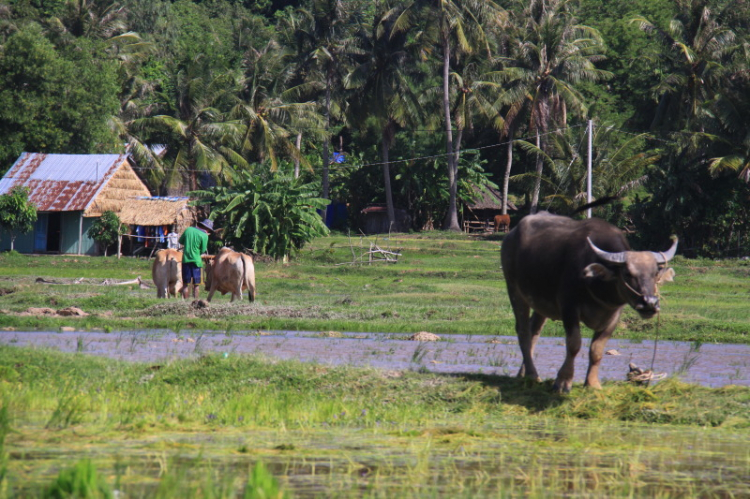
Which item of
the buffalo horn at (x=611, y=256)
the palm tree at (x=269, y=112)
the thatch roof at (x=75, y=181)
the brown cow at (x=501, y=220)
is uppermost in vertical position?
the palm tree at (x=269, y=112)

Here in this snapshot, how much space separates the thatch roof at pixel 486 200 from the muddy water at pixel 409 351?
41.3 m

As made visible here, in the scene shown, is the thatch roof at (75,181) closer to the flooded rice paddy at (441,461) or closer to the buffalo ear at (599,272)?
the buffalo ear at (599,272)

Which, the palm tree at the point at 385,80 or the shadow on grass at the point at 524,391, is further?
the palm tree at the point at 385,80

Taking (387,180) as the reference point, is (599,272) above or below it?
below

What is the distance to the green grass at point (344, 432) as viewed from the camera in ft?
15.8

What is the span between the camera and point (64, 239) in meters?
40.1

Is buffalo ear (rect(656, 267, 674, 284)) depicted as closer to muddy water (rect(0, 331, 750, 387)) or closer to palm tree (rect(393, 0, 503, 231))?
muddy water (rect(0, 331, 750, 387))

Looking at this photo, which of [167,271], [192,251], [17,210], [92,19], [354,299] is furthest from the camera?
[92,19]

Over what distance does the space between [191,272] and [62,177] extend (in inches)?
930

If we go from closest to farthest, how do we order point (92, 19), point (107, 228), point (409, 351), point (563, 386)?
point (563, 386) → point (409, 351) → point (107, 228) → point (92, 19)

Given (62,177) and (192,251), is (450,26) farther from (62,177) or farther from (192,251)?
(192,251)

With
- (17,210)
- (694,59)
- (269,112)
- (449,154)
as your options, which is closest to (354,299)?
(17,210)

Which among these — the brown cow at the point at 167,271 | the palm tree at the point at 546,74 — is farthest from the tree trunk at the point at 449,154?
the brown cow at the point at 167,271

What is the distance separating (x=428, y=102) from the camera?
5384 centimetres
